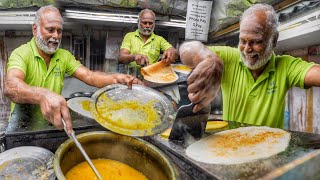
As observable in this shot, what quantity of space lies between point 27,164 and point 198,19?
4253 mm

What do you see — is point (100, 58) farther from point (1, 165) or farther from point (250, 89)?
point (1, 165)

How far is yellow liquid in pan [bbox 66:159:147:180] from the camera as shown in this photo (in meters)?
1.22

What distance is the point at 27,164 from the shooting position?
3.97 ft

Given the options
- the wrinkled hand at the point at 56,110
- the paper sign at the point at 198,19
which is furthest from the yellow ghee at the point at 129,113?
the paper sign at the point at 198,19

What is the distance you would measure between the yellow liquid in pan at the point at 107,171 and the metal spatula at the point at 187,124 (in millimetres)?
325

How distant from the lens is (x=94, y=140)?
134cm

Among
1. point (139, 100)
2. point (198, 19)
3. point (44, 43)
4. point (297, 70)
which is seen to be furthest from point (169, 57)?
point (139, 100)

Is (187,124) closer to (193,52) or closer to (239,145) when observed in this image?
(239,145)

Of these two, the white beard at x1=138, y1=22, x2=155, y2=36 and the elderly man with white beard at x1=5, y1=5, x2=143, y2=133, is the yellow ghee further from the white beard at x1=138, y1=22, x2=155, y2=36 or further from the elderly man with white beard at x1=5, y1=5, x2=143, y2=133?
the white beard at x1=138, y1=22, x2=155, y2=36

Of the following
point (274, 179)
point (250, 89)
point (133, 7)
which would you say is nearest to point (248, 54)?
point (250, 89)

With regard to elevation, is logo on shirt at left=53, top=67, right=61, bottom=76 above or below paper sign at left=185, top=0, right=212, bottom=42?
below

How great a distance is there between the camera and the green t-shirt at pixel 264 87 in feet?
7.18

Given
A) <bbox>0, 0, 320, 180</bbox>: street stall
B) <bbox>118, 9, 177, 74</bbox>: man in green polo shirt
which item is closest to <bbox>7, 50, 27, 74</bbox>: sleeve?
<bbox>0, 0, 320, 180</bbox>: street stall

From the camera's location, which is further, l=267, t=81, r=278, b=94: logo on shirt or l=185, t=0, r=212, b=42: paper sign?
l=185, t=0, r=212, b=42: paper sign
